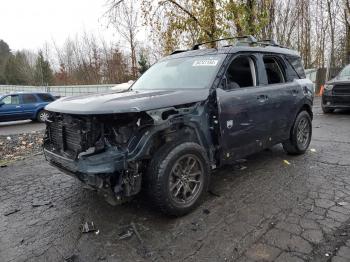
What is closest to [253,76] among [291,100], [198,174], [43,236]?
[291,100]

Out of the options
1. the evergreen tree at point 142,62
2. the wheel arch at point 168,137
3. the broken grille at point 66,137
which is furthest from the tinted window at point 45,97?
the evergreen tree at point 142,62

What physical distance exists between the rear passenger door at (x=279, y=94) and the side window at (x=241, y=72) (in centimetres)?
22

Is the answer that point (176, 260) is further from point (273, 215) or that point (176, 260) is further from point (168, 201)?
point (273, 215)

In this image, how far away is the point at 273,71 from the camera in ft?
17.1

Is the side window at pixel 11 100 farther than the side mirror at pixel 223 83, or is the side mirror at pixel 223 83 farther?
the side window at pixel 11 100

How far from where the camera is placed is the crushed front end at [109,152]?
3.23 m

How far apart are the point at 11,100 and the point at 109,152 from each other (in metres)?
13.5

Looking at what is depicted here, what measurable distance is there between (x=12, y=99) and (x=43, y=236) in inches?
521

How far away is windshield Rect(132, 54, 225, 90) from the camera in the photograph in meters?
4.13

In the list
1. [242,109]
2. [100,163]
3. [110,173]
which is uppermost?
[242,109]

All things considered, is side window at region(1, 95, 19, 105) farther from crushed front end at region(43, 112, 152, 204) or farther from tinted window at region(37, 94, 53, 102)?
crushed front end at region(43, 112, 152, 204)

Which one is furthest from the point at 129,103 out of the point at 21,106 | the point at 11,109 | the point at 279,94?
the point at 21,106

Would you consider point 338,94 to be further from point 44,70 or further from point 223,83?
point 44,70

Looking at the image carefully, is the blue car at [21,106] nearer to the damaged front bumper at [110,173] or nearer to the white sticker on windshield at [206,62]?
the white sticker on windshield at [206,62]
